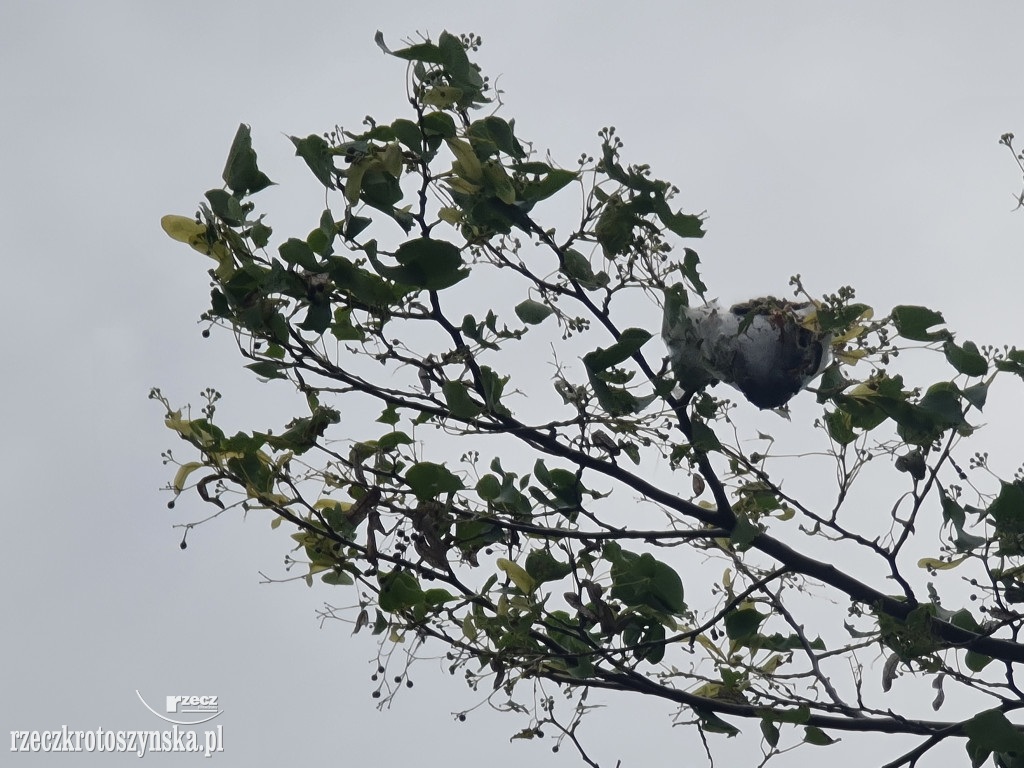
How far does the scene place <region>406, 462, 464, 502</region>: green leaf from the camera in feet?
9.20

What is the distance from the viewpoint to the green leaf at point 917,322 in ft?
8.98

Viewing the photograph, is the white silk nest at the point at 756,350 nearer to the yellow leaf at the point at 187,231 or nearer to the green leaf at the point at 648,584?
the green leaf at the point at 648,584

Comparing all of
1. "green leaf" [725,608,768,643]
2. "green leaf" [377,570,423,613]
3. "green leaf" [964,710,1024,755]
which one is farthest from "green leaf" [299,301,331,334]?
"green leaf" [964,710,1024,755]

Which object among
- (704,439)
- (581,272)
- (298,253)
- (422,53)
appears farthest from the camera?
(704,439)

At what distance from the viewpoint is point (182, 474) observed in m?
2.75

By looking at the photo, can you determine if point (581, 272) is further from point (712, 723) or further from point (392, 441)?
point (712, 723)

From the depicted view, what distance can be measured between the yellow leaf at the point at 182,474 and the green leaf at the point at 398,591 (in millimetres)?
569

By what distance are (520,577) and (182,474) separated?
0.98 m

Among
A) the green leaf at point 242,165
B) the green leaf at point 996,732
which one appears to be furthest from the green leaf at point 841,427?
the green leaf at point 242,165

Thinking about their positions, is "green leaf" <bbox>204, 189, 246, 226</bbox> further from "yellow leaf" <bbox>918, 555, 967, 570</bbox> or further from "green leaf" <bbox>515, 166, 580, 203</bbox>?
"yellow leaf" <bbox>918, 555, 967, 570</bbox>

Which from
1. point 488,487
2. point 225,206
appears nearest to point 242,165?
point 225,206

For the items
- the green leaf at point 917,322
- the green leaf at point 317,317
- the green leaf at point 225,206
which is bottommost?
the green leaf at point 917,322

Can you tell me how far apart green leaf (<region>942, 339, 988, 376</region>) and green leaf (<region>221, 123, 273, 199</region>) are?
1.79 metres

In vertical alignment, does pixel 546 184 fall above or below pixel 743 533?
above
